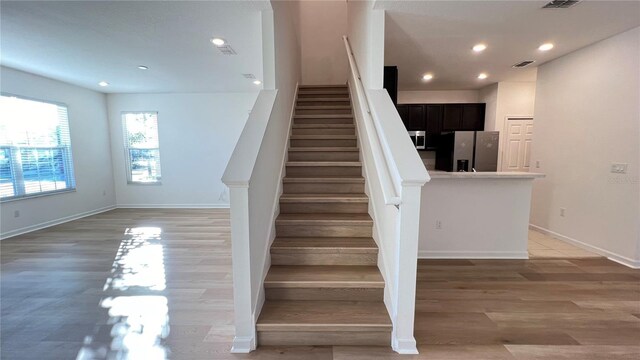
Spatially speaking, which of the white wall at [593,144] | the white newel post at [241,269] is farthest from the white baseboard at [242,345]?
the white wall at [593,144]

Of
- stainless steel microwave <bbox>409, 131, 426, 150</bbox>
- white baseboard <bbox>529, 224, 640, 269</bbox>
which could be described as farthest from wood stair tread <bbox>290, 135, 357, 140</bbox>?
white baseboard <bbox>529, 224, 640, 269</bbox>

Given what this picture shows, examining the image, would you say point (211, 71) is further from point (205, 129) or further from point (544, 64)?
point (544, 64)

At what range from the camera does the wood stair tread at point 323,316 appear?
1814 mm

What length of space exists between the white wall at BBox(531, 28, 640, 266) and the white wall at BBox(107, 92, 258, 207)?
17.9 feet

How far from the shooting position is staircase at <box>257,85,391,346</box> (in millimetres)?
1830

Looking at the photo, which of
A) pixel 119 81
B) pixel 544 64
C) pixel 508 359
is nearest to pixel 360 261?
pixel 508 359

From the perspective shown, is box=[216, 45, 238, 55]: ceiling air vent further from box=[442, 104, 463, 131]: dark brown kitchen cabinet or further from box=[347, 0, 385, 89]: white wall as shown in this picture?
box=[442, 104, 463, 131]: dark brown kitchen cabinet

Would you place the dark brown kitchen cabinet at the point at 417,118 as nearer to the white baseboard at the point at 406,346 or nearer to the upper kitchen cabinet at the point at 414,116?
the upper kitchen cabinet at the point at 414,116

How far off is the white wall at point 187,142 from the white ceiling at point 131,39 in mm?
1038

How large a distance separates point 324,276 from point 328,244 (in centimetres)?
31

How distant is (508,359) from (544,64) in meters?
4.56

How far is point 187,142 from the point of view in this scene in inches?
239

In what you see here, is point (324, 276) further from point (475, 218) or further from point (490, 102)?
point (490, 102)

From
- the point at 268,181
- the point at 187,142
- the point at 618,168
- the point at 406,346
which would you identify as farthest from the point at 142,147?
the point at 618,168
